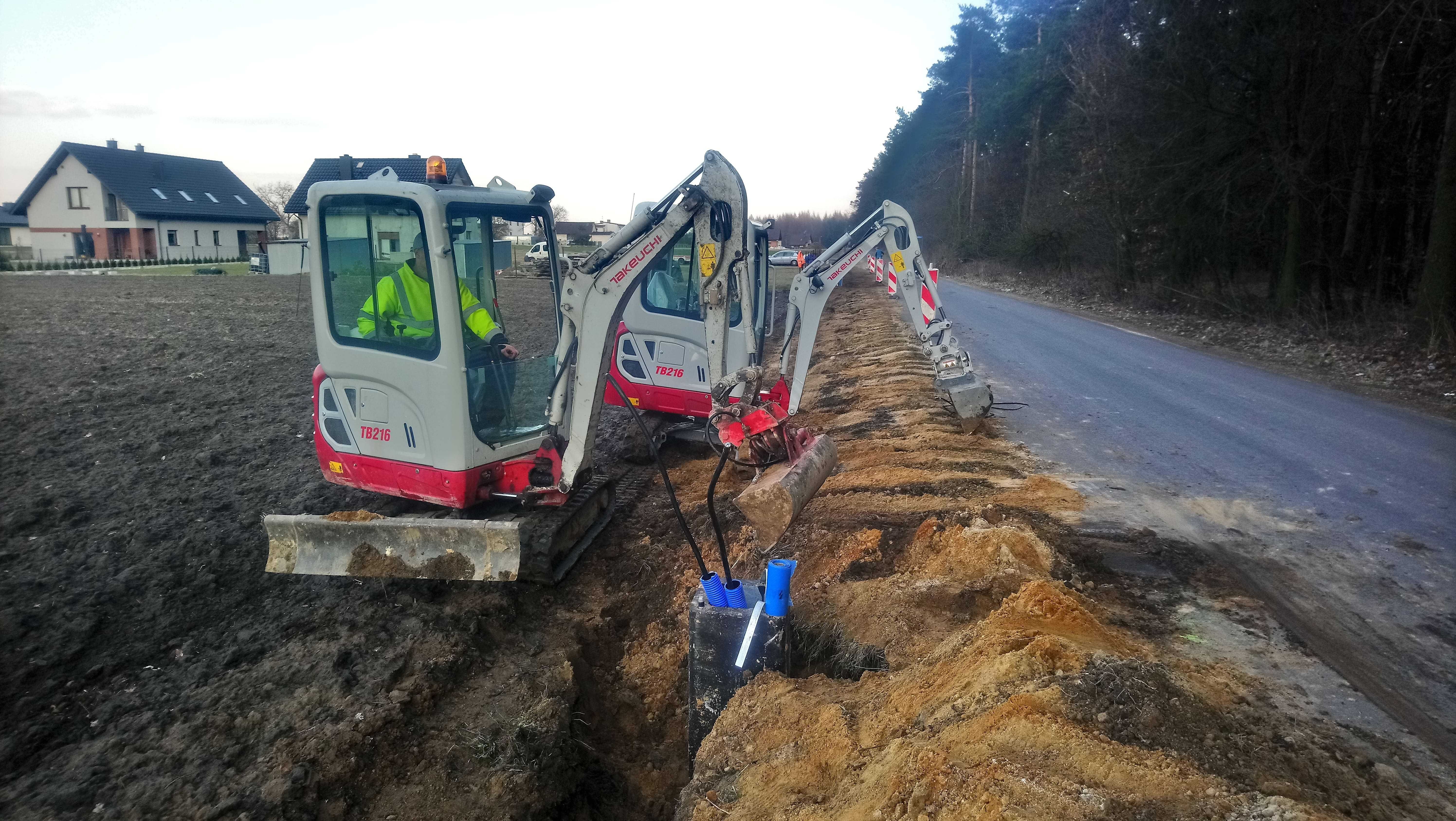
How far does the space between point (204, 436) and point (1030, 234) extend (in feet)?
105

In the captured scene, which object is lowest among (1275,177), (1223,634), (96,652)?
(96,652)

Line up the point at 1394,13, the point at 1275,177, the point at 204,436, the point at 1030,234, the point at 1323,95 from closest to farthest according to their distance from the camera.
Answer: the point at 204,436 → the point at 1394,13 → the point at 1323,95 → the point at 1275,177 → the point at 1030,234

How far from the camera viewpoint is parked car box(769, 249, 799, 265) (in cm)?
1603

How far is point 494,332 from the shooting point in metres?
5.74

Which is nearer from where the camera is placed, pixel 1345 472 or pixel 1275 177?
pixel 1345 472

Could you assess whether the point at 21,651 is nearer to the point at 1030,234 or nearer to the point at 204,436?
the point at 204,436

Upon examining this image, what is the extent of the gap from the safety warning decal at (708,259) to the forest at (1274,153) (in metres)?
11.4

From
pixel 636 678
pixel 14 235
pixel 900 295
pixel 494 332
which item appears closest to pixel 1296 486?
pixel 900 295

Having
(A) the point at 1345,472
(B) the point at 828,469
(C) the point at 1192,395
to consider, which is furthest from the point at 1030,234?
(B) the point at 828,469

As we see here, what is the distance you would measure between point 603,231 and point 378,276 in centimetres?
242

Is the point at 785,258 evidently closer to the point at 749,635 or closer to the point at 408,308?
the point at 408,308

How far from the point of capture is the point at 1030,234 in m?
34.6

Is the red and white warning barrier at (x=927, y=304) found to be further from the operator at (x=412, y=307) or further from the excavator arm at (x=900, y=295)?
the operator at (x=412, y=307)

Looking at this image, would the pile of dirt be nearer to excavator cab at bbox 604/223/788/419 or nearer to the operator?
the operator
